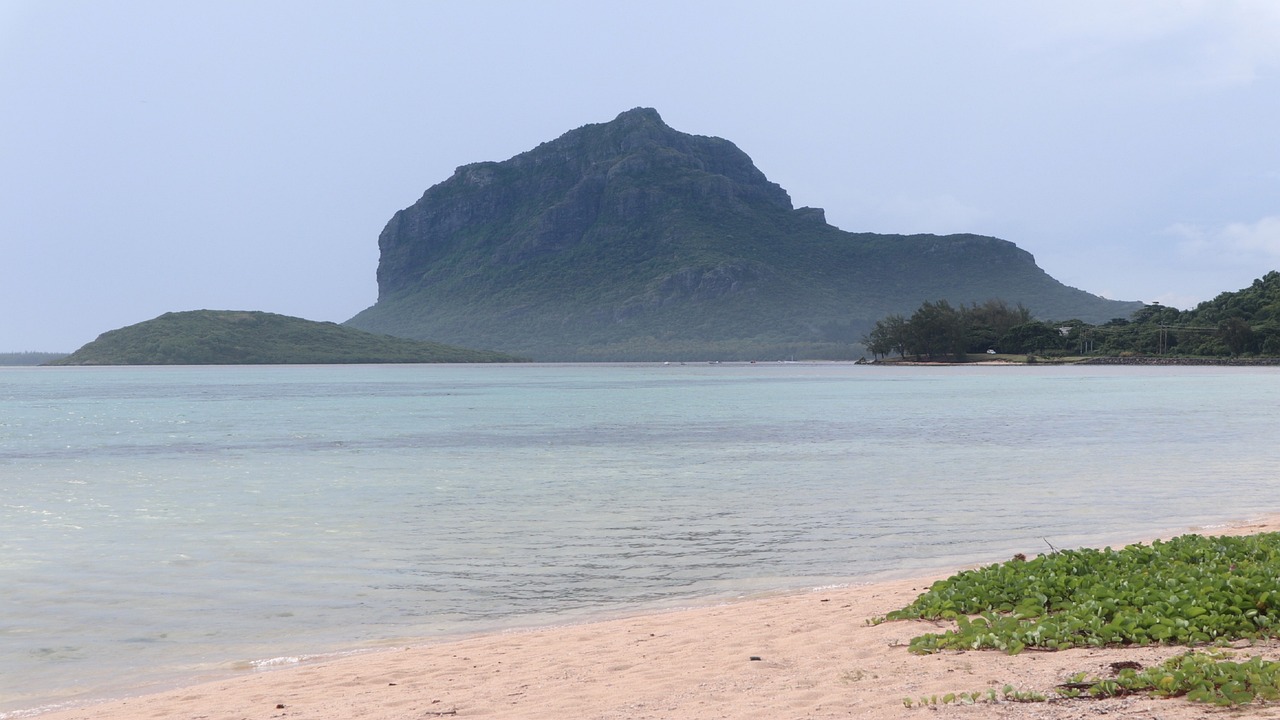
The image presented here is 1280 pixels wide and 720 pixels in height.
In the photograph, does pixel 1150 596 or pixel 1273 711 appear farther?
pixel 1150 596

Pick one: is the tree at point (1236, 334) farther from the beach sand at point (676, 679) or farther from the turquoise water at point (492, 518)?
A: the beach sand at point (676, 679)

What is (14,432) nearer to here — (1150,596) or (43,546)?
(43,546)

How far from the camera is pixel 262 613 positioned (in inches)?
516

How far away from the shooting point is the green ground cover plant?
739 centimetres

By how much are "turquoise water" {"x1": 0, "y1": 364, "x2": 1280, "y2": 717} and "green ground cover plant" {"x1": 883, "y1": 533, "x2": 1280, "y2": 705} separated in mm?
3961

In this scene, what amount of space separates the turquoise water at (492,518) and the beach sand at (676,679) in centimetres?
143

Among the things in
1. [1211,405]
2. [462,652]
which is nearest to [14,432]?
[462,652]

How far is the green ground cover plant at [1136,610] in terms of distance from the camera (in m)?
7.39

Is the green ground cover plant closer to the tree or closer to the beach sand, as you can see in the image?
the beach sand

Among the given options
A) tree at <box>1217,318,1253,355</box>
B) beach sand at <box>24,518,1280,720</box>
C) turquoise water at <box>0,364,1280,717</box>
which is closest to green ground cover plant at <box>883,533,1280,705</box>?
beach sand at <box>24,518,1280,720</box>

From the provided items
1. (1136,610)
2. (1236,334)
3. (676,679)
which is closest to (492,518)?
(676,679)

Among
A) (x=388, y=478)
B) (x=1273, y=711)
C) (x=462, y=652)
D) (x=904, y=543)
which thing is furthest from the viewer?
(x=388, y=478)

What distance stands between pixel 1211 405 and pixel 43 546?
61281 millimetres

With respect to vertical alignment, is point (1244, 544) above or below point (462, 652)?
above
